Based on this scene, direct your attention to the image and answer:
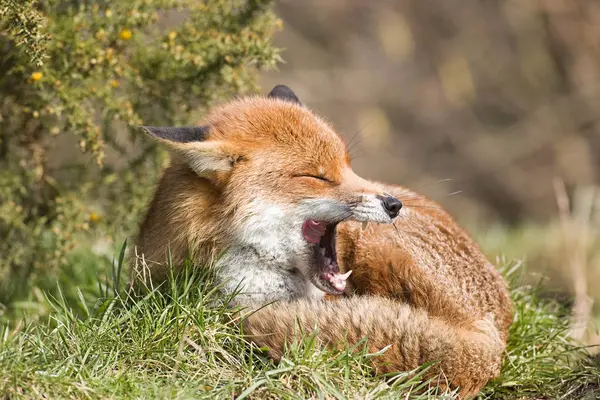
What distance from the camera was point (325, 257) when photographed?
409 cm

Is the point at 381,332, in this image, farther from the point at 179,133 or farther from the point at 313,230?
the point at 179,133

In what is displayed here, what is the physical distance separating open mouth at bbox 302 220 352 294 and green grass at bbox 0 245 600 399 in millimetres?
442

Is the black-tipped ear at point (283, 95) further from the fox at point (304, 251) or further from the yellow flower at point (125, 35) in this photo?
the yellow flower at point (125, 35)

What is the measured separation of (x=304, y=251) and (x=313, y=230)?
0.44 feet

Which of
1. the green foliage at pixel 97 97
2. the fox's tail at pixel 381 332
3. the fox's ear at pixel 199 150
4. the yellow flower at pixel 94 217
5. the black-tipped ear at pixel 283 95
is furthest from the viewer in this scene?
the yellow flower at pixel 94 217

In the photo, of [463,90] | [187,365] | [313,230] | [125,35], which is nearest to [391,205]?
[313,230]

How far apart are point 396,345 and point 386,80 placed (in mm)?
12997

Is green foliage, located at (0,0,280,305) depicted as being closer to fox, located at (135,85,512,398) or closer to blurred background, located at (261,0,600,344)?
fox, located at (135,85,512,398)

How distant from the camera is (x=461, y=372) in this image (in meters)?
3.80

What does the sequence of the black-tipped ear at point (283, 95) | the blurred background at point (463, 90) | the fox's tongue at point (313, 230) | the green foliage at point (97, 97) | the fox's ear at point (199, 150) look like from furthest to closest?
the blurred background at point (463, 90) < the green foliage at point (97, 97) < the black-tipped ear at point (283, 95) < the fox's tongue at point (313, 230) < the fox's ear at point (199, 150)

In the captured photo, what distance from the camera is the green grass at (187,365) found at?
11.0 feet

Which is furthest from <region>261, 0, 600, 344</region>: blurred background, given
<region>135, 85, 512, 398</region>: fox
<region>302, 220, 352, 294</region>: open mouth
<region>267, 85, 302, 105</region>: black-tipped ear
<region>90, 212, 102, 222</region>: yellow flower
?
<region>302, 220, 352, 294</region>: open mouth

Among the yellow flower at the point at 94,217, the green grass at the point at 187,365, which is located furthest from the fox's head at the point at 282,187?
the yellow flower at the point at 94,217

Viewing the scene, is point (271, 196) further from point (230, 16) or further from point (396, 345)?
point (230, 16)
